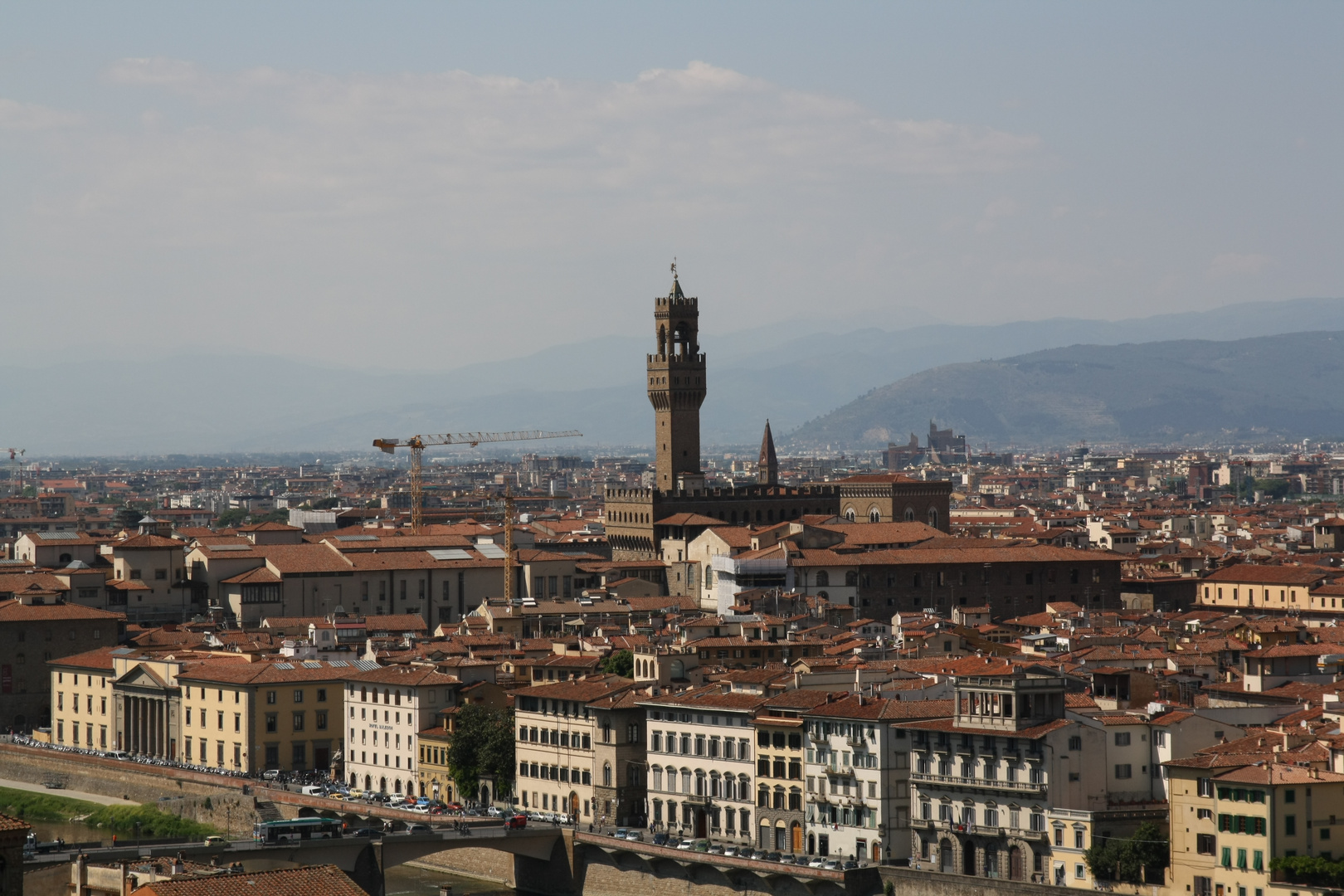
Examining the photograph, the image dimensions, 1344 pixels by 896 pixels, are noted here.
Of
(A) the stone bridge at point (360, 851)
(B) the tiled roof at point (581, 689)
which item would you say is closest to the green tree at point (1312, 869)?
(A) the stone bridge at point (360, 851)

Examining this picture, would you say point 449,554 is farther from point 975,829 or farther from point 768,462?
point 975,829

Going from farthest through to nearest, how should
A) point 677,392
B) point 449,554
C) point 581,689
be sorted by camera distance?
point 677,392 → point 449,554 → point 581,689

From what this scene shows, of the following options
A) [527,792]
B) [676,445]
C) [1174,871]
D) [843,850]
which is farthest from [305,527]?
[1174,871]

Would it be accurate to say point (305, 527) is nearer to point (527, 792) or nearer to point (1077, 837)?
point (527, 792)

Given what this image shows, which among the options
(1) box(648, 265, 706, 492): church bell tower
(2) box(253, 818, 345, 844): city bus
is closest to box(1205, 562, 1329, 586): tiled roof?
(1) box(648, 265, 706, 492): church bell tower

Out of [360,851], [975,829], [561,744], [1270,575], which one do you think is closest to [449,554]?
[1270,575]

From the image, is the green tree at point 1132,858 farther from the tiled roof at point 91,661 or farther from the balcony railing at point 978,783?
the tiled roof at point 91,661

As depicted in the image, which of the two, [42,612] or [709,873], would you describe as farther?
[42,612]
